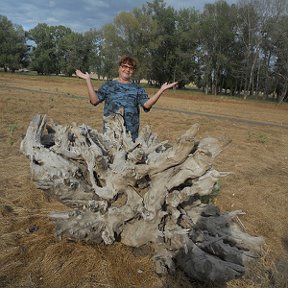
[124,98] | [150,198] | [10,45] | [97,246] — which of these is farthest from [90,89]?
[10,45]

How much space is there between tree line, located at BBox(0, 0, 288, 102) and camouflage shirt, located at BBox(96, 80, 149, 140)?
141 feet

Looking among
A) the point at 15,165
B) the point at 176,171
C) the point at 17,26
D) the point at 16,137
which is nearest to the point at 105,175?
the point at 176,171

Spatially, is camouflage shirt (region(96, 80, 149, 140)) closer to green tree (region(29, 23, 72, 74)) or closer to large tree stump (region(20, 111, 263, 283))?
large tree stump (region(20, 111, 263, 283))

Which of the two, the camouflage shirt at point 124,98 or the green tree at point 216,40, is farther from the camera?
the green tree at point 216,40

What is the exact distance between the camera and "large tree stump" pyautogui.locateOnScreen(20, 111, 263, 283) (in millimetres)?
3463

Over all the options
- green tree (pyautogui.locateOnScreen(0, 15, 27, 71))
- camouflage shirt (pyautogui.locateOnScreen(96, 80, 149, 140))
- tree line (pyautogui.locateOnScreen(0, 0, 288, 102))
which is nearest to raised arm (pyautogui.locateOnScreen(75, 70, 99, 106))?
camouflage shirt (pyautogui.locateOnScreen(96, 80, 149, 140))

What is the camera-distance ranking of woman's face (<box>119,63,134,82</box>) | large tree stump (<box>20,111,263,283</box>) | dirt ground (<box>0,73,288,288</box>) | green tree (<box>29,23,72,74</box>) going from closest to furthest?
large tree stump (<box>20,111,263,283</box>) < dirt ground (<box>0,73,288,288</box>) < woman's face (<box>119,63,134,82</box>) < green tree (<box>29,23,72,74</box>)

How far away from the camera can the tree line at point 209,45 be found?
1805 inches

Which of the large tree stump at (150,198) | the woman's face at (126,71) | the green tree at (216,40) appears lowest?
the large tree stump at (150,198)

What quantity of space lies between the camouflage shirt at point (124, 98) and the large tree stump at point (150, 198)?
0.50 feet

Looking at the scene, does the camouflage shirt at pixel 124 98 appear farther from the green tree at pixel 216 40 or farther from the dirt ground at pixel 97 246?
the green tree at pixel 216 40

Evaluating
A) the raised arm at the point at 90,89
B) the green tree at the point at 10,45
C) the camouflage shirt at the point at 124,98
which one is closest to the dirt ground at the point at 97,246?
the camouflage shirt at the point at 124,98

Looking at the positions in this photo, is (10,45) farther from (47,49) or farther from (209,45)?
(209,45)

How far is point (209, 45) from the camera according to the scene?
175 ft
